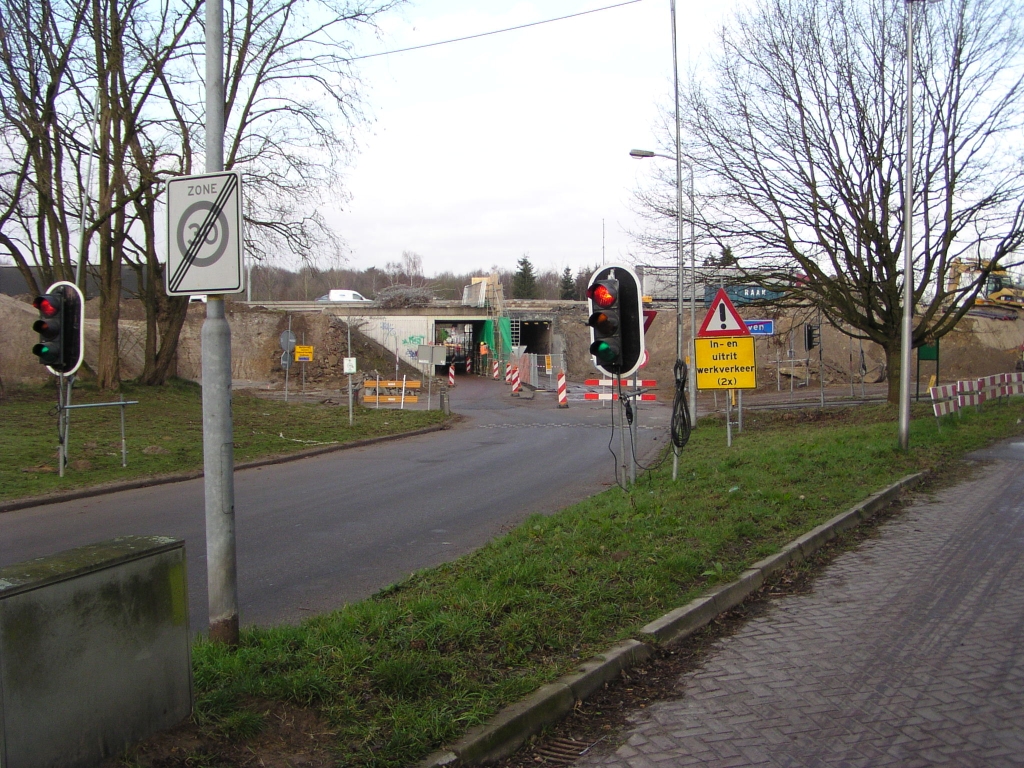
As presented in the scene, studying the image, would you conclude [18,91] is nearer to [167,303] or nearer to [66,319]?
[167,303]

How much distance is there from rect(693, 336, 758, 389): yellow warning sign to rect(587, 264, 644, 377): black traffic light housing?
178 inches

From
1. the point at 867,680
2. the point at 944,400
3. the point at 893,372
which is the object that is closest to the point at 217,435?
the point at 867,680

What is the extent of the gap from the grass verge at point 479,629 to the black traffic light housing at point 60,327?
7431mm

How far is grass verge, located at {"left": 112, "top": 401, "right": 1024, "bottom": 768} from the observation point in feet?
12.3

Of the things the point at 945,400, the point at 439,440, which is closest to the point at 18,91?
the point at 439,440

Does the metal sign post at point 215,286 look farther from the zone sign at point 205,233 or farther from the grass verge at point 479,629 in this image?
the grass verge at point 479,629

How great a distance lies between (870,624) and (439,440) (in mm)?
16684

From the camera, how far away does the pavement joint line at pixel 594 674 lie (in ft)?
12.6

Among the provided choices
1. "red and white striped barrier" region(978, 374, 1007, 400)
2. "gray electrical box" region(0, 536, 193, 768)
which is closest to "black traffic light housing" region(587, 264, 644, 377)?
"gray electrical box" region(0, 536, 193, 768)

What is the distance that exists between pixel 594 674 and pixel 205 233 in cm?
326

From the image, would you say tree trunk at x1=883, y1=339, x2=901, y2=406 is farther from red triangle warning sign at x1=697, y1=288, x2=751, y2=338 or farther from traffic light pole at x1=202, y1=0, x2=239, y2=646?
traffic light pole at x1=202, y1=0, x2=239, y2=646

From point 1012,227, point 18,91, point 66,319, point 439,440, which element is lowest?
point 439,440

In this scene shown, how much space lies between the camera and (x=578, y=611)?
560 cm

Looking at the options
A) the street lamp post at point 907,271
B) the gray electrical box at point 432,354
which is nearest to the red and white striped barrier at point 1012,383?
the street lamp post at point 907,271
